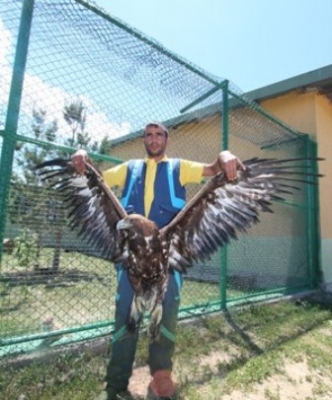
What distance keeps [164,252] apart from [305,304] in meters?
4.39

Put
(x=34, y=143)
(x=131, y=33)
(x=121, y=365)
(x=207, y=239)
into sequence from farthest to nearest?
(x=131, y=33), (x=34, y=143), (x=121, y=365), (x=207, y=239)

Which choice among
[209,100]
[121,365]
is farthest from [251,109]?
[121,365]

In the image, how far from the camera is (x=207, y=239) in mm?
2312

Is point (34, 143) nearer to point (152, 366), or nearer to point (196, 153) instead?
point (152, 366)

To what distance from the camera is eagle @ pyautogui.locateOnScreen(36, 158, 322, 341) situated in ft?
6.74

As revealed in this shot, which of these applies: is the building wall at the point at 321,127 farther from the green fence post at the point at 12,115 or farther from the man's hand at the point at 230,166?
the green fence post at the point at 12,115

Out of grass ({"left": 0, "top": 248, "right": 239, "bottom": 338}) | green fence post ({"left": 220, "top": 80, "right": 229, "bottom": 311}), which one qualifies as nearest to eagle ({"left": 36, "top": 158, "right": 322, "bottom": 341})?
grass ({"left": 0, "top": 248, "right": 239, "bottom": 338})

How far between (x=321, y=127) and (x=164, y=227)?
6.33 meters

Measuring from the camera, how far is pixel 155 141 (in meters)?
2.60

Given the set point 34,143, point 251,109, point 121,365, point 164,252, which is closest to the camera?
point 164,252

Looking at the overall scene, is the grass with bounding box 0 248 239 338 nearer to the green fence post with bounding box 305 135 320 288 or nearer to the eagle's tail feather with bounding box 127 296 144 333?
the eagle's tail feather with bounding box 127 296 144 333

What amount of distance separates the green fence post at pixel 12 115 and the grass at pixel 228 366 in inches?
37.7

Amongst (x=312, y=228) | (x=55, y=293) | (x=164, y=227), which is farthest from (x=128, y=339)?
(x=312, y=228)

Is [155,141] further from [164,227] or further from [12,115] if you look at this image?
[12,115]
